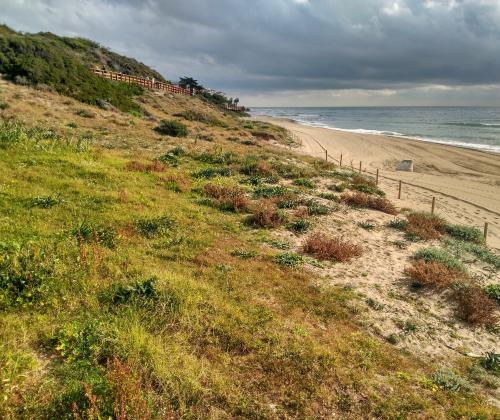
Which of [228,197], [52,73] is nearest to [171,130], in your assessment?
[52,73]

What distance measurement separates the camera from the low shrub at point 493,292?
8.87 meters

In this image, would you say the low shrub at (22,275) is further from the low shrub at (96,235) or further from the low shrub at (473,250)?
the low shrub at (473,250)

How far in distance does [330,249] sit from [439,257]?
3043mm

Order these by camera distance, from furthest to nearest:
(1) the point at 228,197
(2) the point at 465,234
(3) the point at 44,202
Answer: (2) the point at 465,234 < (1) the point at 228,197 < (3) the point at 44,202

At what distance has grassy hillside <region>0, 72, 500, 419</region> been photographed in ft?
15.1

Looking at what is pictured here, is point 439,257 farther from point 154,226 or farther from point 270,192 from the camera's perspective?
point 154,226

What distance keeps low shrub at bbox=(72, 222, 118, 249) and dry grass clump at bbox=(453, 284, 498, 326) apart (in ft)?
25.2

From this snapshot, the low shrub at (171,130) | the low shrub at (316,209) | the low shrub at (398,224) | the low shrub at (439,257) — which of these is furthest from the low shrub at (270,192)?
the low shrub at (171,130)

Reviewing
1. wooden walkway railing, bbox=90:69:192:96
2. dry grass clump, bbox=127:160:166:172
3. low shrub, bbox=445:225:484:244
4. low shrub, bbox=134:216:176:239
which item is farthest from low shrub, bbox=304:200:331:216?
wooden walkway railing, bbox=90:69:192:96

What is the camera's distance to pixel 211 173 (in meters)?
17.5

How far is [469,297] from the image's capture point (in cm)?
841

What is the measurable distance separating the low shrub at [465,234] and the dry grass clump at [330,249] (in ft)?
17.9

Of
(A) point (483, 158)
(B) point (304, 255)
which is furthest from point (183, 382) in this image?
(A) point (483, 158)

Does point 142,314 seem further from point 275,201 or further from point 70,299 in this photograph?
point 275,201
